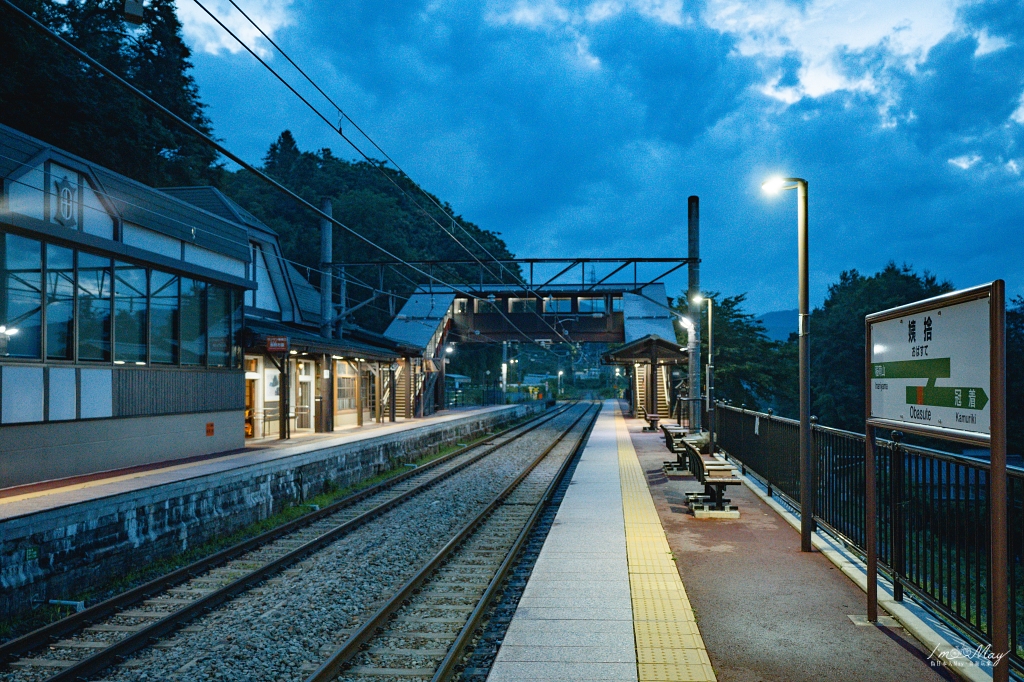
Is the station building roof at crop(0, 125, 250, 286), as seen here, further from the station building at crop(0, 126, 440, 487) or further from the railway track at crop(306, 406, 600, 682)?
the railway track at crop(306, 406, 600, 682)

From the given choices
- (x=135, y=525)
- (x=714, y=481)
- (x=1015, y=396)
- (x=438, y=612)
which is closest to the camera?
(x=438, y=612)

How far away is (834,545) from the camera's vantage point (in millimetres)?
8719

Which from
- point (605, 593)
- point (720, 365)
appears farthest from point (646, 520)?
point (720, 365)

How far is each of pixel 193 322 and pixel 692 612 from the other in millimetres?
14170

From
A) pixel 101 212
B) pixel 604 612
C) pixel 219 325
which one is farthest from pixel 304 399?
pixel 604 612

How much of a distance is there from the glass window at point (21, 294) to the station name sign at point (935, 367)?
40.4ft

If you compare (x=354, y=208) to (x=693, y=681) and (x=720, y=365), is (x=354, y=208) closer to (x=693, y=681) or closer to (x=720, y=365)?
(x=720, y=365)

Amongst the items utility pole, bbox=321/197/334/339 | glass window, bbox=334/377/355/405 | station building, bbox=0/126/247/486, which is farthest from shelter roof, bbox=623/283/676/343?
station building, bbox=0/126/247/486

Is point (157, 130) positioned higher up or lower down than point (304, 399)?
higher up

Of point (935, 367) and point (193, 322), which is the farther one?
point (193, 322)

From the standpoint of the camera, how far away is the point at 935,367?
486 cm

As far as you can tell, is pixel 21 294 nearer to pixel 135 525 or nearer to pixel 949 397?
pixel 135 525

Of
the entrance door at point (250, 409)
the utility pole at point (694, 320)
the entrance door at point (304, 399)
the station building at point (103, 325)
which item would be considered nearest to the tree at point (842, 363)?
the utility pole at point (694, 320)

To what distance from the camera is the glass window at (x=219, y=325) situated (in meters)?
17.5
